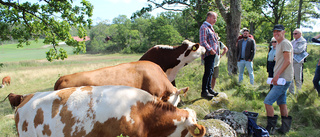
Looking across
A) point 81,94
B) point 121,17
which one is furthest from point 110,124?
point 121,17

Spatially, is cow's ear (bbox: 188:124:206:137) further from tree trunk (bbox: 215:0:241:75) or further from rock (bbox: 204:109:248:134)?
tree trunk (bbox: 215:0:241:75)

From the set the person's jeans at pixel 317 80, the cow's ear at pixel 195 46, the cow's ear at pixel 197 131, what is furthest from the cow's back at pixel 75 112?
the person's jeans at pixel 317 80

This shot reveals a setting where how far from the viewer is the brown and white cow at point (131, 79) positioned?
3678 mm

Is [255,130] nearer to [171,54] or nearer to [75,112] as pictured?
[171,54]

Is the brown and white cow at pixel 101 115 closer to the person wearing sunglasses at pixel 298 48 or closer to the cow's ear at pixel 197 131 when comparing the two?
the cow's ear at pixel 197 131

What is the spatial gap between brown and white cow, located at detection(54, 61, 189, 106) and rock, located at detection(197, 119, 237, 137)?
72 centimetres

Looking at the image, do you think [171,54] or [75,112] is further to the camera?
[171,54]

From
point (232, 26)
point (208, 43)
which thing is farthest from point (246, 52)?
point (208, 43)

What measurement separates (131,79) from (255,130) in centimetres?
254

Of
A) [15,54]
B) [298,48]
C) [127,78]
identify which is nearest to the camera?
[127,78]

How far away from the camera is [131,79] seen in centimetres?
381

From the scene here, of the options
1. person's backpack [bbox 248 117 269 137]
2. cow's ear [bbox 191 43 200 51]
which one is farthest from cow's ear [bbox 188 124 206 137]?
cow's ear [bbox 191 43 200 51]

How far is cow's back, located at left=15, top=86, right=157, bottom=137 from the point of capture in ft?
7.60

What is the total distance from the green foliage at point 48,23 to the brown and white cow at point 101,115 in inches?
363
